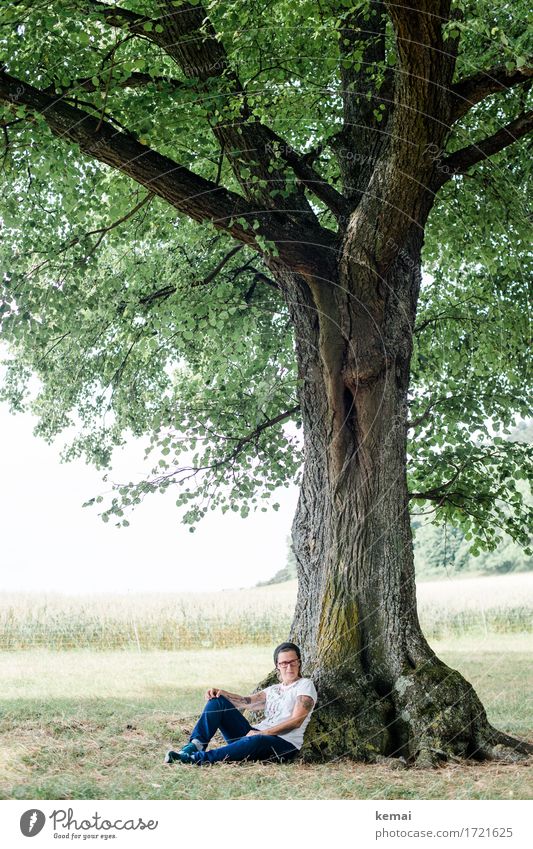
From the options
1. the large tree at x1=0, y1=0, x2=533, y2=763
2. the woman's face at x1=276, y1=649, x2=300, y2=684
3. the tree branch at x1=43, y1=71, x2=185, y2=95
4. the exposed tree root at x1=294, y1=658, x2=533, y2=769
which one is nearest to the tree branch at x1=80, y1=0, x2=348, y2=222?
the large tree at x1=0, y1=0, x2=533, y2=763

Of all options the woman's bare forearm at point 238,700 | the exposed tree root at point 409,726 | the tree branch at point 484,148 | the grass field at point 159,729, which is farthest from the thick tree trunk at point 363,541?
the tree branch at point 484,148

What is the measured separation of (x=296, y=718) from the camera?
5844 millimetres

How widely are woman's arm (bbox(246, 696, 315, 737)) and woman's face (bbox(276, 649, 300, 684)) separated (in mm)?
271

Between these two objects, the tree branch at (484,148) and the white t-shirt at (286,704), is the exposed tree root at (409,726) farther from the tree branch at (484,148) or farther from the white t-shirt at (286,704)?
the tree branch at (484,148)

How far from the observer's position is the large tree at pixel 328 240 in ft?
20.7

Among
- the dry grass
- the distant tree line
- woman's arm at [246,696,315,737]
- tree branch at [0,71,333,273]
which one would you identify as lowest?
woman's arm at [246,696,315,737]

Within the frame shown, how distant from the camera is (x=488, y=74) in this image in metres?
6.46

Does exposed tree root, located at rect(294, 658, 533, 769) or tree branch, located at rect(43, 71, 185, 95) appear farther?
tree branch, located at rect(43, 71, 185, 95)

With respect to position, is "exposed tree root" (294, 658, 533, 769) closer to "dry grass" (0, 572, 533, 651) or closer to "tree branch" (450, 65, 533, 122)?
"tree branch" (450, 65, 533, 122)

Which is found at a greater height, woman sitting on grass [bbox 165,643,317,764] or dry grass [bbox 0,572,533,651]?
dry grass [bbox 0,572,533,651]

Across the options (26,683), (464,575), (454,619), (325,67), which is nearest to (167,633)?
(26,683)

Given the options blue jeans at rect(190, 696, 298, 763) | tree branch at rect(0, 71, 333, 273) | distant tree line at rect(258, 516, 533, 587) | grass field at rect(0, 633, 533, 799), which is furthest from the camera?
distant tree line at rect(258, 516, 533, 587)

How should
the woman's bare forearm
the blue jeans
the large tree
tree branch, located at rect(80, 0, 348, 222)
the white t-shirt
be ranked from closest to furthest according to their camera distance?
the blue jeans, the white t-shirt, the woman's bare forearm, the large tree, tree branch, located at rect(80, 0, 348, 222)

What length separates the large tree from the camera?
630 cm
